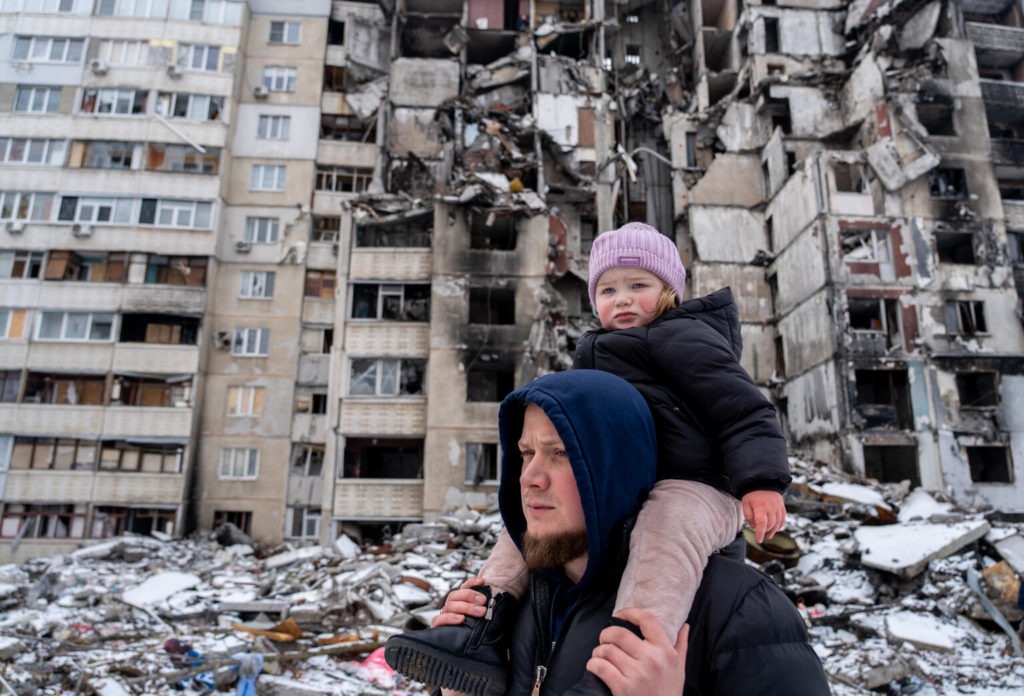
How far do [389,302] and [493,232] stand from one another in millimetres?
5506

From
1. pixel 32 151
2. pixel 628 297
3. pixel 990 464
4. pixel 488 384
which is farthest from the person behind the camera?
pixel 32 151

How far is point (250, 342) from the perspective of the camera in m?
28.8

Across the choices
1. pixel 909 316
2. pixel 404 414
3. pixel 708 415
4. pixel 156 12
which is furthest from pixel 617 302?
pixel 156 12

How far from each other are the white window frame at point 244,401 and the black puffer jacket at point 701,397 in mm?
28224

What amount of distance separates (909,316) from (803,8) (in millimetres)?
19834

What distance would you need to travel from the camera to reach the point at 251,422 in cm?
2783

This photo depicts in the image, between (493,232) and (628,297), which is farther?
(493,232)

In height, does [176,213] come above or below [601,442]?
above

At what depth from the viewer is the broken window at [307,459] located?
90.8 ft

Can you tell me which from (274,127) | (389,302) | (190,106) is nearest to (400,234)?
(389,302)

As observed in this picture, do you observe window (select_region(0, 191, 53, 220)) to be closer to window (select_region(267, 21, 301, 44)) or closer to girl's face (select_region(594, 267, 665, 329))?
window (select_region(267, 21, 301, 44))

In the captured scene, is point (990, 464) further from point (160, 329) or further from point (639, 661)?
point (160, 329)

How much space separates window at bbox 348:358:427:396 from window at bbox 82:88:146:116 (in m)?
18.5

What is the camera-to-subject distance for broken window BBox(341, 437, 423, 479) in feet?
81.9
